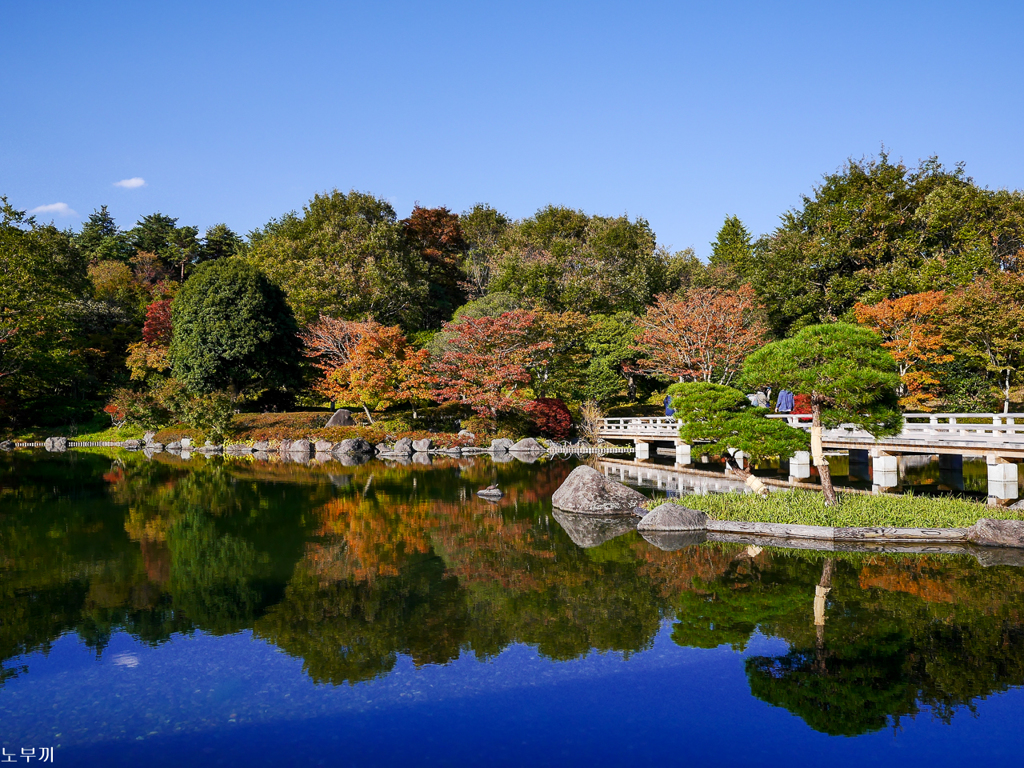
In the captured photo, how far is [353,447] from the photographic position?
30.5 meters

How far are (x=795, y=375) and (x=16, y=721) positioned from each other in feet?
37.7

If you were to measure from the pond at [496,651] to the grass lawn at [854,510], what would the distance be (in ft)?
4.63

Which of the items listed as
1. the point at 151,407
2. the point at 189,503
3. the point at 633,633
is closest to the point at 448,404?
the point at 151,407

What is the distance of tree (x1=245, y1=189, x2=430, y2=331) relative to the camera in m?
38.5

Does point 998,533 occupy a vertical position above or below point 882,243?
below

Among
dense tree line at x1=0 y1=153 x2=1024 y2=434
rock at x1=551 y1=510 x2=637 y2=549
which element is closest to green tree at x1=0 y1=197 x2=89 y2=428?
dense tree line at x1=0 y1=153 x2=1024 y2=434

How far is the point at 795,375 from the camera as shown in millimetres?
12305

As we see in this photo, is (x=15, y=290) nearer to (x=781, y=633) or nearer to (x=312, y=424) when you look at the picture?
(x=312, y=424)

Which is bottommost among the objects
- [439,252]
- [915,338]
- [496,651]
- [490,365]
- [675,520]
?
[496,651]

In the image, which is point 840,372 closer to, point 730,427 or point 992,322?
point 730,427

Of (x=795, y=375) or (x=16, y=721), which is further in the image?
(x=795, y=375)

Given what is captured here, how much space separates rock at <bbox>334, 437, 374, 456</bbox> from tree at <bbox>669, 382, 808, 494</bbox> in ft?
55.9

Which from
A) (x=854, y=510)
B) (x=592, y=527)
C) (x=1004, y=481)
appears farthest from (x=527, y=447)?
(x=854, y=510)

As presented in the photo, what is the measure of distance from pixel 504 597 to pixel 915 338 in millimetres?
23842
